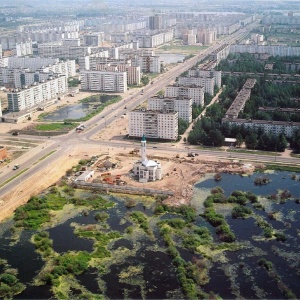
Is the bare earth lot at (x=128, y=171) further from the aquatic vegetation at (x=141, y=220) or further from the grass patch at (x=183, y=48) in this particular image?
the grass patch at (x=183, y=48)

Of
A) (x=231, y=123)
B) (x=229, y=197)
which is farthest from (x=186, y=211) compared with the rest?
(x=231, y=123)

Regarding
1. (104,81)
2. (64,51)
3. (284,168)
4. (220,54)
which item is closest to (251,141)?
(284,168)

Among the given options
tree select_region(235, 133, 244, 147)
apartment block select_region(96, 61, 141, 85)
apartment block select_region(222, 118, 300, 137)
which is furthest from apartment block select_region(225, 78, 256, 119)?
apartment block select_region(96, 61, 141, 85)

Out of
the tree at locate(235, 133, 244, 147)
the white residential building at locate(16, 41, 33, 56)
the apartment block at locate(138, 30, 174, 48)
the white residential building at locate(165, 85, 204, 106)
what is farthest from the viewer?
the apartment block at locate(138, 30, 174, 48)

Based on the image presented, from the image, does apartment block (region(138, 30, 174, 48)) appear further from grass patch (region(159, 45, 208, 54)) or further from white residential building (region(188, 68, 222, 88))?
white residential building (region(188, 68, 222, 88))

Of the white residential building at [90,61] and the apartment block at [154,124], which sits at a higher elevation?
the white residential building at [90,61]

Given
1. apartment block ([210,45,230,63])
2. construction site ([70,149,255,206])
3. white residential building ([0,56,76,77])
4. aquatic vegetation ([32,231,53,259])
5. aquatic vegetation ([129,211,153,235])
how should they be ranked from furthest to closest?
1. apartment block ([210,45,230,63])
2. white residential building ([0,56,76,77])
3. construction site ([70,149,255,206])
4. aquatic vegetation ([129,211,153,235])
5. aquatic vegetation ([32,231,53,259])

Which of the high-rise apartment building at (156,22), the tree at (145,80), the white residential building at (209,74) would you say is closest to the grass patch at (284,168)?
the white residential building at (209,74)
